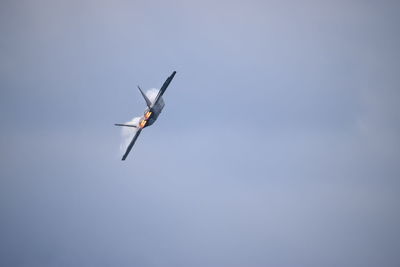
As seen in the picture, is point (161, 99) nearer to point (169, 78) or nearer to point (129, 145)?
point (169, 78)

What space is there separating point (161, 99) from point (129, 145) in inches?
422

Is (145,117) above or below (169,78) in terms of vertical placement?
below

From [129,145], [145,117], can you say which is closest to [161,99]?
[145,117]

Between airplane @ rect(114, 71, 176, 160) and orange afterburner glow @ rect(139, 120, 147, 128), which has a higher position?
airplane @ rect(114, 71, 176, 160)

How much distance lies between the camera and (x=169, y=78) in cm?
8594

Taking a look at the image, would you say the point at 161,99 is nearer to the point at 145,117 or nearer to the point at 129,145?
the point at 145,117

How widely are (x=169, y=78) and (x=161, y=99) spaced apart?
→ 4.83 meters

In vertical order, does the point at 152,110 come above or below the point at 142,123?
above

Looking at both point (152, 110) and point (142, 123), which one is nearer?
point (152, 110)

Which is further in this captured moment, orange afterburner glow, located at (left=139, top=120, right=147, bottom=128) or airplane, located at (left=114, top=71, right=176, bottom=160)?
orange afterburner glow, located at (left=139, top=120, right=147, bottom=128)

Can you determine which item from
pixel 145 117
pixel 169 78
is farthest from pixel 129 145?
pixel 169 78

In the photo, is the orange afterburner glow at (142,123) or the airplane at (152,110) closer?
the airplane at (152,110)

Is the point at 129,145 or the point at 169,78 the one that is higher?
the point at 169,78

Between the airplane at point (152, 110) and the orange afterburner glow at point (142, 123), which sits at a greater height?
the airplane at point (152, 110)
